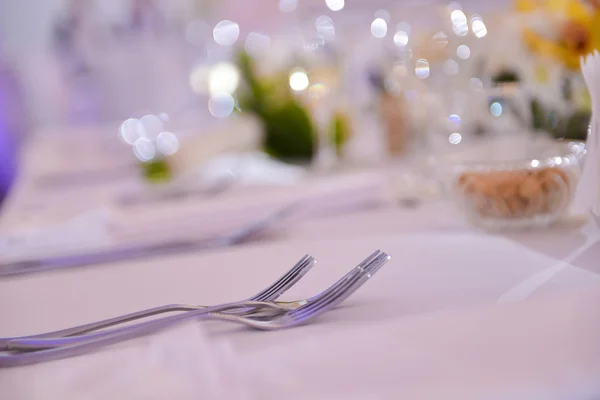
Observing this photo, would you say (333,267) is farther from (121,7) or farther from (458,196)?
(121,7)

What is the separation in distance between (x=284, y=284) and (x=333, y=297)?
0.04 m

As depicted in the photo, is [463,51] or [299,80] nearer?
[463,51]

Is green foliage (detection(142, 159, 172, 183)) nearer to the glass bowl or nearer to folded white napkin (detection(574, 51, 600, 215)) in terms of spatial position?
the glass bowl

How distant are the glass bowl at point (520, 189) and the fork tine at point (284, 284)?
244mm

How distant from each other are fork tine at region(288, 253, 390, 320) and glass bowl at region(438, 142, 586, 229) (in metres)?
0.22

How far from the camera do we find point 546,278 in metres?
0.47

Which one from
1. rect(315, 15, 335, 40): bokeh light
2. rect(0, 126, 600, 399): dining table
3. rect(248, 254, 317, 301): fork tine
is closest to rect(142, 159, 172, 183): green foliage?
rect(315, 15, 335, 40): bokeh light

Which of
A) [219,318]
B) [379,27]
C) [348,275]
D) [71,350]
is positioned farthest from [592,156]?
[379,27]

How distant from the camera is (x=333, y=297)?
0.44 metres

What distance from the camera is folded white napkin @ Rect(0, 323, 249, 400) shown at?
1.09ft

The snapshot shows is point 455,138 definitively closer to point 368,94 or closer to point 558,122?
point 558,122

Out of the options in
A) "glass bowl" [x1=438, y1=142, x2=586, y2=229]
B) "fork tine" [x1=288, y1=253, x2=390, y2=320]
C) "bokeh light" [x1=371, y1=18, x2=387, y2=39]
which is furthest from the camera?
"bokeh light" [x1=371, y1=18, x2=387, y2=39]

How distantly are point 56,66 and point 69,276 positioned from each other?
390 cm

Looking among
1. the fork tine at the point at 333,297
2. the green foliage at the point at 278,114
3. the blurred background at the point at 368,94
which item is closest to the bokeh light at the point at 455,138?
the blurred background at the point at 368,94
